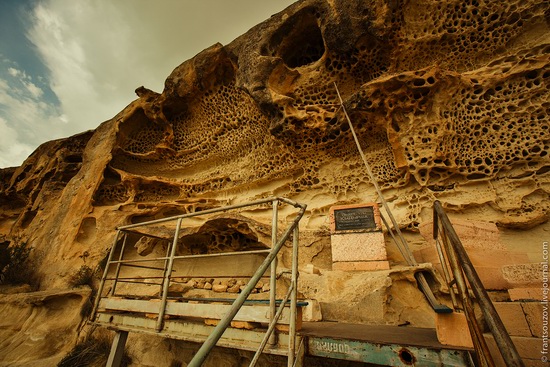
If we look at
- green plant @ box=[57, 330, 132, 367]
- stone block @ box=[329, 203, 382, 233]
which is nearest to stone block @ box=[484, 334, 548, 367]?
stone block @ box=[329, 203, 382, 233]

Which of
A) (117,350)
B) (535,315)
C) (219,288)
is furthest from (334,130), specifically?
(117,350)

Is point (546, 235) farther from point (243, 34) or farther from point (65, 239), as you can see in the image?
point (65, 239)

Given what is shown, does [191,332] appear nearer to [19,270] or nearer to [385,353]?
[385,353]

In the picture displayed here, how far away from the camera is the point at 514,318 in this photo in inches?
84.7

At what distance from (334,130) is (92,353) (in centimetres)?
637

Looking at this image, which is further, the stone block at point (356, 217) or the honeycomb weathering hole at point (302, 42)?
the honeycomb weathering hole at point (302, 42)

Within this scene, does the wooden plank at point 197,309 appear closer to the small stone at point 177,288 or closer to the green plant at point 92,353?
the small stone at point 177,288

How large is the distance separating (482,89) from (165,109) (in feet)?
27.3

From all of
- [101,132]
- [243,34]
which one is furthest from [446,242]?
[101,132]

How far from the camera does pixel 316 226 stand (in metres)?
5.68

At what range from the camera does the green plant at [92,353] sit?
433 cm

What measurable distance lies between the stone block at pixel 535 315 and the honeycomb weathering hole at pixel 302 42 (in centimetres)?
658

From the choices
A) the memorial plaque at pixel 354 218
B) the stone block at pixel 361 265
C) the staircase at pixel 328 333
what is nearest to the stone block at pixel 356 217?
the memorial plaque at pixel 354 218

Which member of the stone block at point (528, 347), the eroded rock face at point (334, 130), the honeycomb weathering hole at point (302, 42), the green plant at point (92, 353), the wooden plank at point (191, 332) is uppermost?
the honeycomb weathering hole at point (302, 42)
